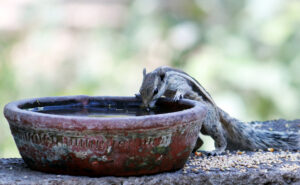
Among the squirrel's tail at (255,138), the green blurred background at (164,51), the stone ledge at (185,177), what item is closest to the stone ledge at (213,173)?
the stone ledge at (185,177)

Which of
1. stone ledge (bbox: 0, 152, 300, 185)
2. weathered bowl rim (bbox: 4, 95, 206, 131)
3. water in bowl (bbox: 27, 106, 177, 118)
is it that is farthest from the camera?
water in bowl (bbox: 27, 106, 177, 118)

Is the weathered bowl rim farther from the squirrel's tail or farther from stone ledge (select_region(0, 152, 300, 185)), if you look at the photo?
the squirrel's tail

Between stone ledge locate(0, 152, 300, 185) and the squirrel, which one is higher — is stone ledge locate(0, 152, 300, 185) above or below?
below

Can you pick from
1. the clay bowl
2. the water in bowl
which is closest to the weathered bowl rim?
the clay bowl

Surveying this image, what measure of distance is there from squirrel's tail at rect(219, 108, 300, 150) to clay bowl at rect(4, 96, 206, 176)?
67 centimetres

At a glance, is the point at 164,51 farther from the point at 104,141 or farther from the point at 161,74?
the point at 104,141

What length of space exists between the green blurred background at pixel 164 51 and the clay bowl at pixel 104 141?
2.43 metres

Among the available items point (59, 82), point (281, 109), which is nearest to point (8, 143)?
point (59, 82)

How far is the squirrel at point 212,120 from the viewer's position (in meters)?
2.94

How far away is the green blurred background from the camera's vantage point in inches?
193

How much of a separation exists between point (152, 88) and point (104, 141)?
2.20 ft

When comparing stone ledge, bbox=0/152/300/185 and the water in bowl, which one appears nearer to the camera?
stone ledge, bbox=0/152/300/185

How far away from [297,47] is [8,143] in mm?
2762

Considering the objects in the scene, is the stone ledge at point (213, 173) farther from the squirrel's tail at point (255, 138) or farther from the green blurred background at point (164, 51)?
the green blurred background at point (164, 51)
